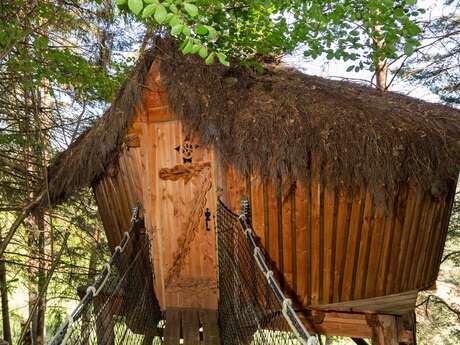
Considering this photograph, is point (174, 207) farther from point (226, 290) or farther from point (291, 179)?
point (291, 179)

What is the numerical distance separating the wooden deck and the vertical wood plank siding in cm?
91

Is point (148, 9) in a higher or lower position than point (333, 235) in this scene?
higher

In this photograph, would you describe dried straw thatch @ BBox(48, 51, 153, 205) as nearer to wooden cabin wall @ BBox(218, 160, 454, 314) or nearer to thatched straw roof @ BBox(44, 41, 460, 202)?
thatched straw roof @ BBox(44, 41, 460, 202)

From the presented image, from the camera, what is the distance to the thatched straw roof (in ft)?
10.8

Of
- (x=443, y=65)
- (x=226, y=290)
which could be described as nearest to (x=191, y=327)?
(x=226, y=290)

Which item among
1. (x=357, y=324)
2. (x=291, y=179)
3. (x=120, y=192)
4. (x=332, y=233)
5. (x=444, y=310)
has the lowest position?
(x=444, y=310)

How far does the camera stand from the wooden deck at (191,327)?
126 inches

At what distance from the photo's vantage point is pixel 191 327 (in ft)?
11.3

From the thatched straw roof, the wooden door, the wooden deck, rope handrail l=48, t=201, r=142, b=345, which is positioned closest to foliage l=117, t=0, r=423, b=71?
the thatched straw roof

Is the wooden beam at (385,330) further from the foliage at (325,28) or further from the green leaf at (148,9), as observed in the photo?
the green leaf at (148,9)

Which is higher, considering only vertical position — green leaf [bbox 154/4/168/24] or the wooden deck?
green leaf [bbox 154/4/168/24]

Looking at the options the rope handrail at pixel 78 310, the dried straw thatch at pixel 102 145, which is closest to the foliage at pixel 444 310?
the dried straw thatch at pixel 102 145

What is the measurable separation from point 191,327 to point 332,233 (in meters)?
1.72

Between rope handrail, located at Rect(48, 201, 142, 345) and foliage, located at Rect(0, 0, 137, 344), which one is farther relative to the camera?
foliage, located at Rect(0, 0, 137, 344)
